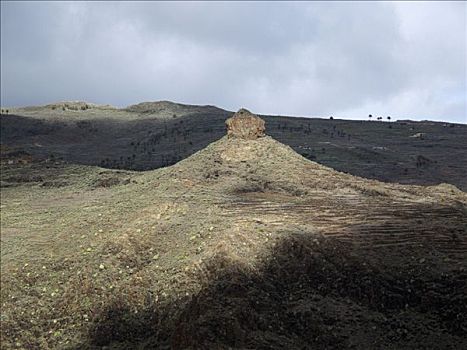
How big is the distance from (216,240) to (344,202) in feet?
7.22

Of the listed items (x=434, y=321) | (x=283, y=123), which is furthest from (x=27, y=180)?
(x=283, y=123)

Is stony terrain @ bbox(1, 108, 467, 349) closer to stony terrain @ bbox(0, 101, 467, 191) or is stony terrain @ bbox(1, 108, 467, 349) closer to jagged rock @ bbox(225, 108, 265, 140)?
jagged rock @ bbox(225, 108, 265, 140)

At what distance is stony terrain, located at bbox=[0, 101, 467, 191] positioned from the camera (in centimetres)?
1878

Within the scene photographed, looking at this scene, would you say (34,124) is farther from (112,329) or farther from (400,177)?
(112,329)

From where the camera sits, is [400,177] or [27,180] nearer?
[27,180]

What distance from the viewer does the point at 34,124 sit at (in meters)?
33.5

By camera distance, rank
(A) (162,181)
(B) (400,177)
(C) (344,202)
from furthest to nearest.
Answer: (B) (400,177) → (A) (162,181) → (C) (344,202)

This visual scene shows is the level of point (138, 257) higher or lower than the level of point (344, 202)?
lower

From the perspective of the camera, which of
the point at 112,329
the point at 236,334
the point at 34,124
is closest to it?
the point at 236,334

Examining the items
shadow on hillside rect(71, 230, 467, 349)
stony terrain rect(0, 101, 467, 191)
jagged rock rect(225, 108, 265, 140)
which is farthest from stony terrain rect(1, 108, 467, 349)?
stony terrain rect(0, 101, 467, 191)

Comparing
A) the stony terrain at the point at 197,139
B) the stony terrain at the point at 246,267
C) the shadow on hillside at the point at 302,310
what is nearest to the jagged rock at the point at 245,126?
the stony terrain at the point at 246,267

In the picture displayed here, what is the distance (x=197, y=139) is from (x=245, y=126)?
15220 mm

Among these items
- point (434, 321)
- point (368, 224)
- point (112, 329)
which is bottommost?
point (112, 329)

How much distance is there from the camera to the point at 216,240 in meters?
7.62
